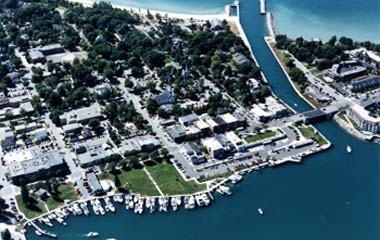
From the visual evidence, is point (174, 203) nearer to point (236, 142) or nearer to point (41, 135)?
point (236, 142)

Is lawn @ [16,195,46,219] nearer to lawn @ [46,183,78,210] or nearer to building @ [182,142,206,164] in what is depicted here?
lawn @ [46,183,78,210]

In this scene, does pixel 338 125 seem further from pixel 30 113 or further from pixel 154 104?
pixel 30 113

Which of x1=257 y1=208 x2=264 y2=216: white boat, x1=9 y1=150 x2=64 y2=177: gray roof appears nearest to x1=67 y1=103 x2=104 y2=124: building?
x1=9 y1=150 x2=64 y2=177: gray roof

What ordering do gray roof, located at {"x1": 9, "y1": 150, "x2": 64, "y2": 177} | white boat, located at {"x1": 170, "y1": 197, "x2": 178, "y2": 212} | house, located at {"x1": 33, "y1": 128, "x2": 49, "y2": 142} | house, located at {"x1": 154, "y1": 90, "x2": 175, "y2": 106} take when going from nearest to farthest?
white boat, located at {"x1": 170, "y1": 197, "x2": 178, "y2": 212}
gray roof, located at {"x1": 9, "y1": 150, "x2": 64, "y2": 177}
house, located at {"x1": 33, "y1": 128, "x2": 49, "y2": 142}
house, located at {"x1": 154, "y1": 90, "x2": 175, "y2": 106}

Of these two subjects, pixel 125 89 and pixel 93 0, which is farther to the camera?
pixel 93 0

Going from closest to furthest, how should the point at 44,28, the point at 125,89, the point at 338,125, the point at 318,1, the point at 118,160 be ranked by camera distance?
the point at 118,160
the point at 338,125
the point at 125,89
the point at 44,28
the point at 318,1

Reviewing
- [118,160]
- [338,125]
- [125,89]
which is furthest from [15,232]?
[338,125]
